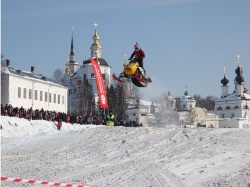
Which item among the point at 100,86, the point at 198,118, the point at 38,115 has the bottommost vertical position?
the point at 38,115

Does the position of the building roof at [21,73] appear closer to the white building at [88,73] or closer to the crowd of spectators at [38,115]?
the crowd of spectators at [38,115]

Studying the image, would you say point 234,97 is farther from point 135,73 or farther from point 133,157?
point 133,157

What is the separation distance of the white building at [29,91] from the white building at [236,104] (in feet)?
134

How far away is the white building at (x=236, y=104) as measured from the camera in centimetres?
10388

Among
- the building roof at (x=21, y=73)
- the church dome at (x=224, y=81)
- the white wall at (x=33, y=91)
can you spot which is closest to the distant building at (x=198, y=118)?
the church dome at (x=224, y=81)

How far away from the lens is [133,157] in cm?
1939

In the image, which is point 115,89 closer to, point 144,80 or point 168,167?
point 144,80

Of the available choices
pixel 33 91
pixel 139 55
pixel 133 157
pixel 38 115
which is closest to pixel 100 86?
pixel 38 115

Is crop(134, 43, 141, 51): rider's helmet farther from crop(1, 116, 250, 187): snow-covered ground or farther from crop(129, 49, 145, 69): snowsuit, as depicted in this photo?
crop(1, 116, 250, 187): snow-covered ground

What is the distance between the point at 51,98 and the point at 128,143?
1894 inches

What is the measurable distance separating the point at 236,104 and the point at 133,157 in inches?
3576

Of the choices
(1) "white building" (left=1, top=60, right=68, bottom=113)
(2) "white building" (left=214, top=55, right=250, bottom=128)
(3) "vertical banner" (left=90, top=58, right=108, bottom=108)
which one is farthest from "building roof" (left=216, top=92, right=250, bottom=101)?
(3) "vertical banner" (left=90, top=58, right=108, bottom=108)

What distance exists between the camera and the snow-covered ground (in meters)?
15.3

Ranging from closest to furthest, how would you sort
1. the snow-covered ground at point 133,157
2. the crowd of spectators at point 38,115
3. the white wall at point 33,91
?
the snow-covered ground at point 133,157
the crowd of spectators at point 38,115
the white wall at point 33,91
